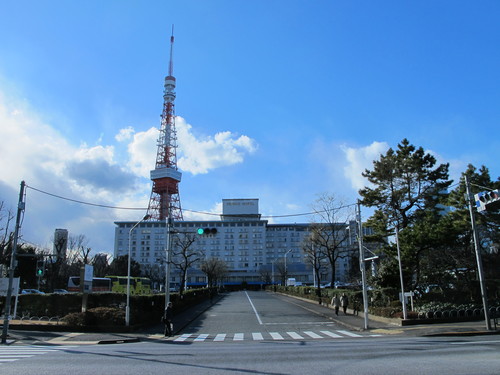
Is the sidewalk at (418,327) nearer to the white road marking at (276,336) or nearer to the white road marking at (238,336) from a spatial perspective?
the white road marking at (276,336)

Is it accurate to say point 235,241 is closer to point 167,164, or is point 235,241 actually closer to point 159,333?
point 167,164

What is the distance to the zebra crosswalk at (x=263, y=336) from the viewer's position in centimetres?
1939

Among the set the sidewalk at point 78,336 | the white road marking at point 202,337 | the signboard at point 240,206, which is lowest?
the white road marking at point 202,337

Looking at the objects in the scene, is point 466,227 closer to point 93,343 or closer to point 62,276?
point 93,343

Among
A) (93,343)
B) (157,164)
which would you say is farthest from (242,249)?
(93,343)

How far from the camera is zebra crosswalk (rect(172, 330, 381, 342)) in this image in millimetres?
19391

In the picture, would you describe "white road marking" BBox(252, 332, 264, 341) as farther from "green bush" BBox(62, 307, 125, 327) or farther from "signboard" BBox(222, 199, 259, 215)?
"signboard" BBox(222, 199, 259, 215)

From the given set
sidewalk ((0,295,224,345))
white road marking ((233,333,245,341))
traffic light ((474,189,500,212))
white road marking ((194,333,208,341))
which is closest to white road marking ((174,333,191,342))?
white road marking ((194,333,208,341))

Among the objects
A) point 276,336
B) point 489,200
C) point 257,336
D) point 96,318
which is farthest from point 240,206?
point 489,200

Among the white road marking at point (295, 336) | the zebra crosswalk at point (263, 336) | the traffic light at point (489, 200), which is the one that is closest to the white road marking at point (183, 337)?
the zebra crosswalk at point (263, 336)

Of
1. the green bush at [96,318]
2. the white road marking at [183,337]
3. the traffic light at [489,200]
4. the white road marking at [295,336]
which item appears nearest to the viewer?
the traffic light at [489,200]

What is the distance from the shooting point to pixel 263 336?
20.4m

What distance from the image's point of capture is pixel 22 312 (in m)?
27.0

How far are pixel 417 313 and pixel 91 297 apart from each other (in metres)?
20.1
